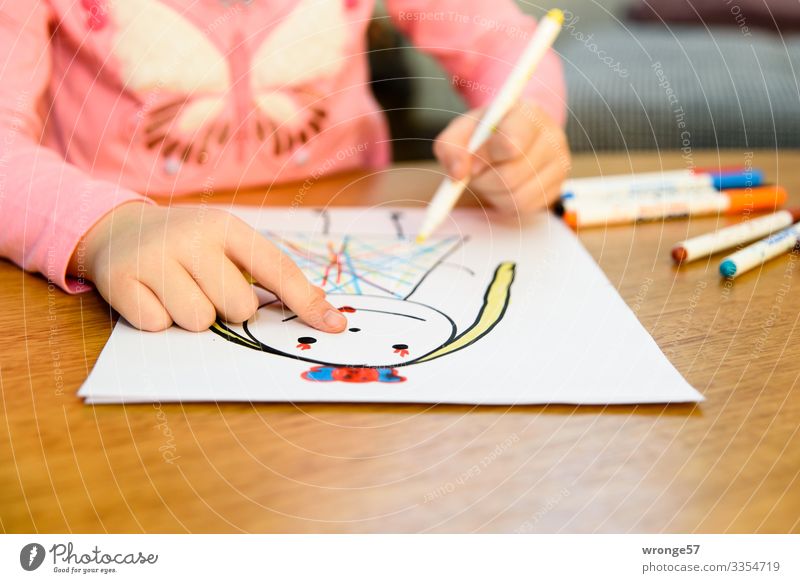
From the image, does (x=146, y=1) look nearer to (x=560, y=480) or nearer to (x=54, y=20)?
(x=54, y=20)

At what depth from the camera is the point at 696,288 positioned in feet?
A: 1.30

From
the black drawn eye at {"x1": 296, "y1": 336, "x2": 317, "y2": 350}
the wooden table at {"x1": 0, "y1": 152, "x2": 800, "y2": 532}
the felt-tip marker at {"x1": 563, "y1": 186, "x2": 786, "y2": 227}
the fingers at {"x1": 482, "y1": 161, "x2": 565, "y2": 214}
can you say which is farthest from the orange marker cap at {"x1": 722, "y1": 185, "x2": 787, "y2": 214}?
the black drawn eye at {"x1": 296, "y1": 336, "x2": 317, "y2": 350}

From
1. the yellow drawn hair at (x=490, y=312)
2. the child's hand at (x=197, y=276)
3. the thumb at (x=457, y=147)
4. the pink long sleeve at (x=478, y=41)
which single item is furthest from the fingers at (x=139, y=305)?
Answer: the pink long sleeve at (x=478, y=41)

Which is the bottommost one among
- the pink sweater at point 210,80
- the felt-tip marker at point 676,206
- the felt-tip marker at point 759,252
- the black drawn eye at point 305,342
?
the black drawn eye at point 305,342

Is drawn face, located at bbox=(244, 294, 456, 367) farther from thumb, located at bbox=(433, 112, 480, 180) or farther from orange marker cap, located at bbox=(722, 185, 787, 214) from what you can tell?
orange marker cap, located at bbox=(722, 185, 787, 214)

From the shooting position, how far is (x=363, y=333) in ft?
1.09

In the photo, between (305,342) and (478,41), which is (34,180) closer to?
(305,342)

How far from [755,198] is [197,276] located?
0.39 metres

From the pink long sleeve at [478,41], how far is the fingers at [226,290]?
34 cm

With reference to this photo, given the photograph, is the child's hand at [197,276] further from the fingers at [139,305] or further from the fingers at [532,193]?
the fingers at [532,193]

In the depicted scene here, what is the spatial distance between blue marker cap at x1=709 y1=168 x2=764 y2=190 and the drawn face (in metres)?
0.30

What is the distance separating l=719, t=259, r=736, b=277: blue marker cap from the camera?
0.41 metres

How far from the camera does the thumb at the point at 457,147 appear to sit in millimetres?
472

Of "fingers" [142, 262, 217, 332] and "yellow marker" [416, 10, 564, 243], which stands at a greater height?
"yellow marker" [416, 10, 564, 243]
